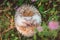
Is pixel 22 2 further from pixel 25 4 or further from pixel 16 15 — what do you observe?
pixel 16 15

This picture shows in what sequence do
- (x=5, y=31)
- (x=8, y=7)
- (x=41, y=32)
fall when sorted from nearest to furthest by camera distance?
(x=41, y=32), (x=5, y=31), (x=8, y=7)

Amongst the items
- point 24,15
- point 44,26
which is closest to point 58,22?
point 44,26

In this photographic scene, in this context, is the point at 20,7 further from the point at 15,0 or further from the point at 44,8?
the point at 44,8

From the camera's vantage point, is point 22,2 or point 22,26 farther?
point 22,2

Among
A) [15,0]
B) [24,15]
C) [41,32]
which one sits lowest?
[41,32]

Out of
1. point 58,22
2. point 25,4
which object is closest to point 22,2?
point 25,4

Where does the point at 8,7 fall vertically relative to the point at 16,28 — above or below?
above

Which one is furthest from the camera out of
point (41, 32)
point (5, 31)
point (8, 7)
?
point (8, 7)
